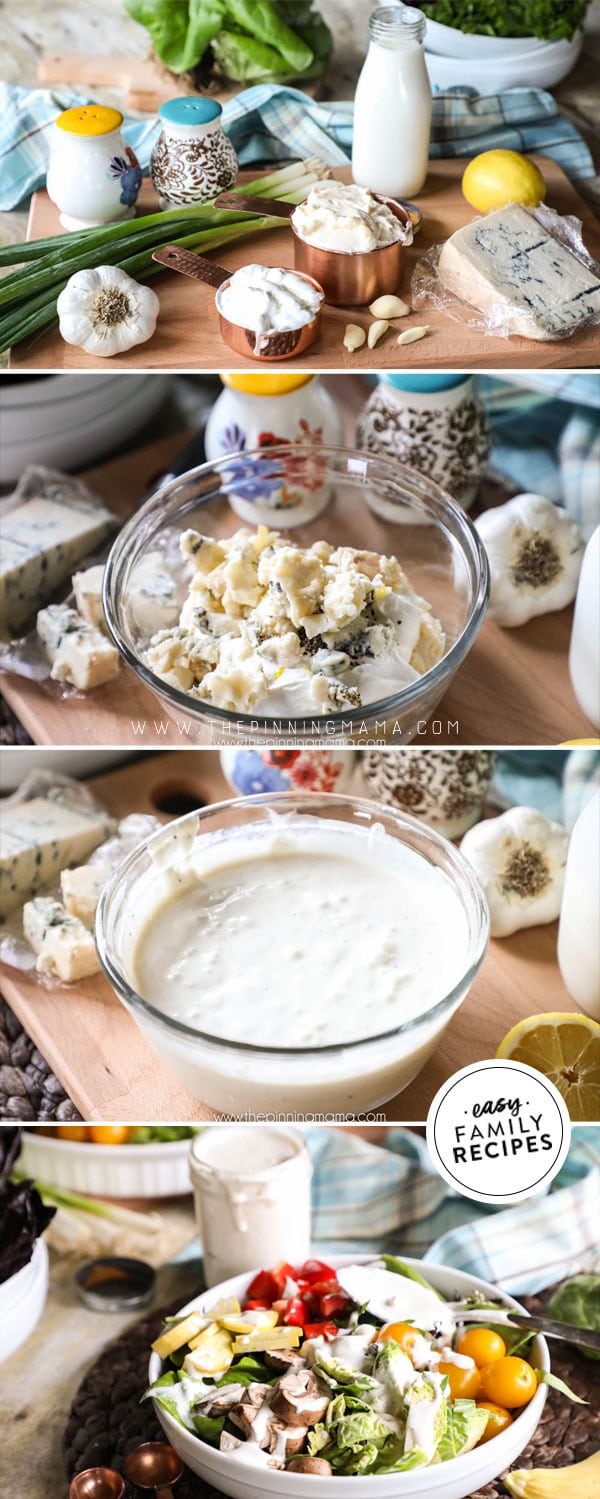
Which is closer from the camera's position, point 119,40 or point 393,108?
point 393,108

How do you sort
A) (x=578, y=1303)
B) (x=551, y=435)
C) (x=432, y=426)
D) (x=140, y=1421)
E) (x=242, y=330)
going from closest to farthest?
1. (x=242, y=330)
2. (x=140, y=1421)
3. (x=578, y=1303)
4. (x=432, y=426)
5. (x=551, y=435)

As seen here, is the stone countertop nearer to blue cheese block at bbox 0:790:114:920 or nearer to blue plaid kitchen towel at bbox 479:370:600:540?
blue plaid kitchen towel at bbox 479:370:600:540

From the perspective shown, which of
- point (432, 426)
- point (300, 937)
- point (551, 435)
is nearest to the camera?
point (300, 937)

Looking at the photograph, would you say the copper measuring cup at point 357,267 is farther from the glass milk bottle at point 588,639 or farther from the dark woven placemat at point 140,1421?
the dark woven placemat at point 140,1421

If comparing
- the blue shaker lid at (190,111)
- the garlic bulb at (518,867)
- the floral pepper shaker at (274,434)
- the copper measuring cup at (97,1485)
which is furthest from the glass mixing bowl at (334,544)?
the copper measuring cup at (97,1485)

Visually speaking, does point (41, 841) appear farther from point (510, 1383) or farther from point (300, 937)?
point (510, 1383)

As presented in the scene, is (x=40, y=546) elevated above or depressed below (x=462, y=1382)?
above

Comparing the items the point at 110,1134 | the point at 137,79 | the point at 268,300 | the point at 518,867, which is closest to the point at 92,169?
Result: the point at 268,300

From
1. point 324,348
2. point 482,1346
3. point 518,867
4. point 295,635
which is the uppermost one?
point 324,348
